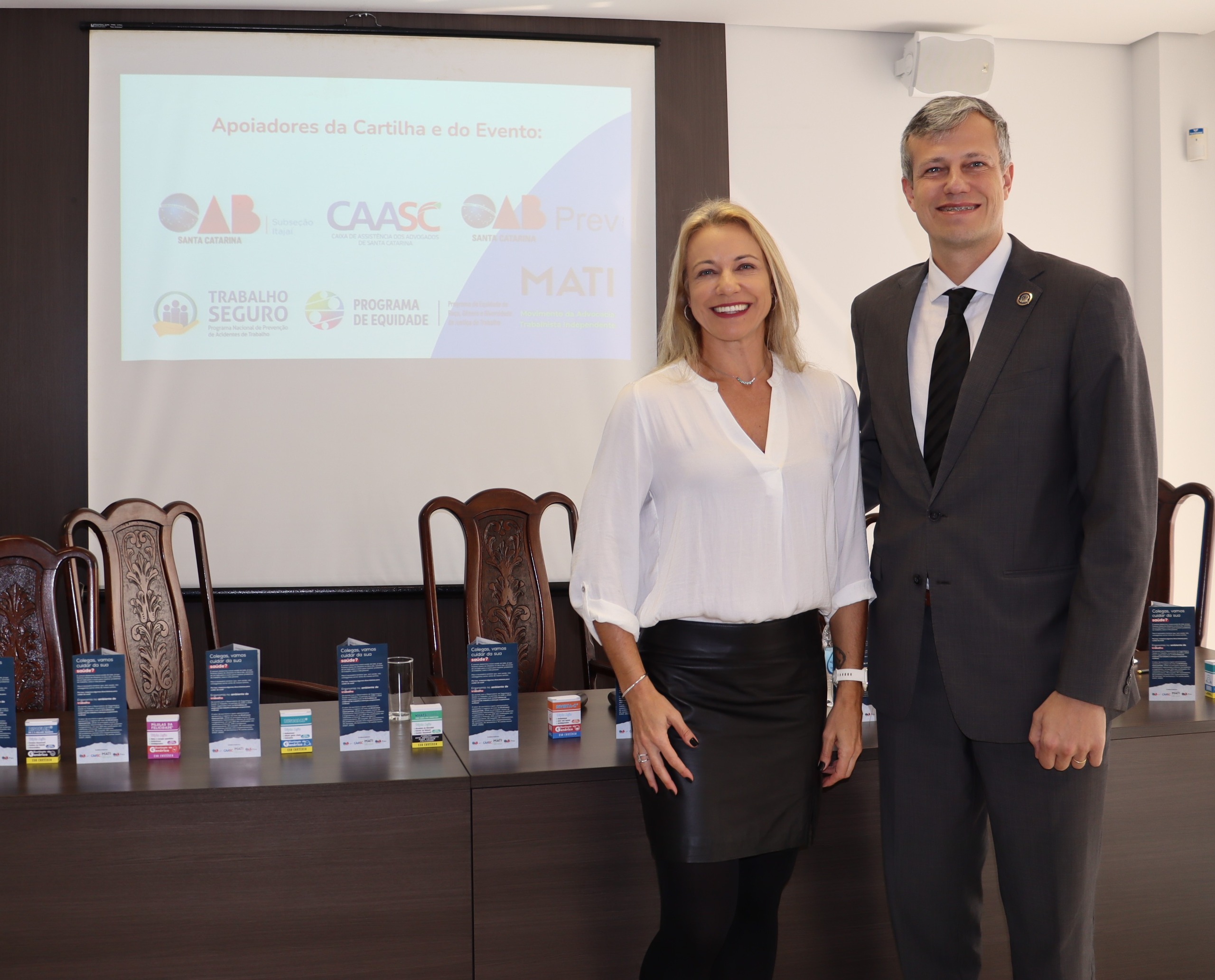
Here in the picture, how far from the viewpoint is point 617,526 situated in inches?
64.2

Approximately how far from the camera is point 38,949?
1.74 meters

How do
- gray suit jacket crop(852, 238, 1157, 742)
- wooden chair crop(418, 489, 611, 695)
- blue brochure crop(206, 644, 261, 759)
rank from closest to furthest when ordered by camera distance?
gray suit jacket crop(852, 238, 1157, 742) < blue brochure crop(206, 644, 261, 759) < wooden chair crop(418, 489, 611, 695)

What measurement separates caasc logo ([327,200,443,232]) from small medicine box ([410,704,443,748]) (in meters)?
2.67

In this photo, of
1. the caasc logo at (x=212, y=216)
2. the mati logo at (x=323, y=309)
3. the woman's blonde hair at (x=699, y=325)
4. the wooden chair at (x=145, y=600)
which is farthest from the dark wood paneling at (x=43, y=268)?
the woman's blonde hair at (x=699, y=325)

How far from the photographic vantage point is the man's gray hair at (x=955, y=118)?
1.68m

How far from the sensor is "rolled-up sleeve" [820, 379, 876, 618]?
1.75 metres

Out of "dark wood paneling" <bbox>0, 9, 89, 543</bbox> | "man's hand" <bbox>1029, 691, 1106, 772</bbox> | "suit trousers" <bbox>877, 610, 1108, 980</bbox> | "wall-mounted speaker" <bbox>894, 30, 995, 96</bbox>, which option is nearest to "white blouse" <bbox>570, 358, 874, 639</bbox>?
"suit trousers" <bbox>877, 610, 1108, 980</bbox>

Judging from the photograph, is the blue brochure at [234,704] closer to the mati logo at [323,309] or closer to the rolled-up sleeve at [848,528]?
the rolled-up sleeve at [848,528]

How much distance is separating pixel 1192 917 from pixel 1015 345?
137cm

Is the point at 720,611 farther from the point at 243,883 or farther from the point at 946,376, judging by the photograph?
the point at 243,883

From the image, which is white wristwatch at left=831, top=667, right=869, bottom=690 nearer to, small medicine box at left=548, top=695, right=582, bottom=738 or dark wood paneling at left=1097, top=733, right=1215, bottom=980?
small medicine box at left=548, top=695, right=582, bottom=738

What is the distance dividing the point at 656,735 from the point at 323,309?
309 cm

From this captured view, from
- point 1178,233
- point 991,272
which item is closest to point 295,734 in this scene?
point 991,272

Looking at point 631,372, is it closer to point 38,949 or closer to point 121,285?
point 121,285
